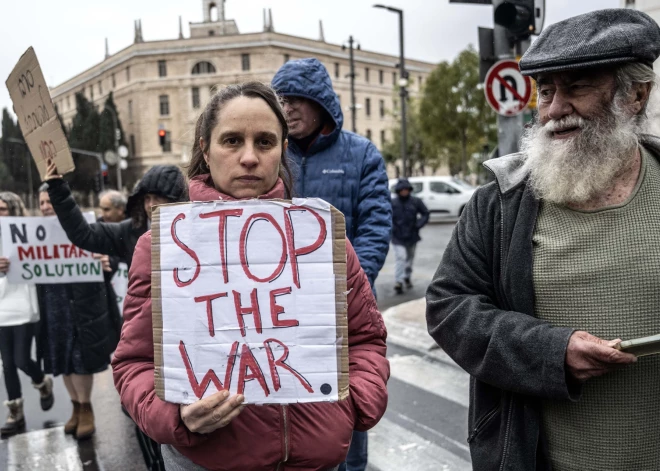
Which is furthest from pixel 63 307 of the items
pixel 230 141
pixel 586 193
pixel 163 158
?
pixel 163 158

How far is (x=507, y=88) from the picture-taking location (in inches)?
254

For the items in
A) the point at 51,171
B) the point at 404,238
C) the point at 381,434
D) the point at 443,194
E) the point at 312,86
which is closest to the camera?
the point at 312,86

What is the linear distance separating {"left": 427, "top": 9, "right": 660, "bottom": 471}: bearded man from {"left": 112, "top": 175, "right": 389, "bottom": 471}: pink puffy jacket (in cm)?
32

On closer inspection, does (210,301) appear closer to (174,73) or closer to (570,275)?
(570,275)

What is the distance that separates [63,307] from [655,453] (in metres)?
4.35

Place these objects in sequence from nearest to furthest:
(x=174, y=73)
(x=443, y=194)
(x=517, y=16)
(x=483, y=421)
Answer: (x=483, y=421) < (x=517, y=16) < (x=443, y=194) < (x=174, y=73)

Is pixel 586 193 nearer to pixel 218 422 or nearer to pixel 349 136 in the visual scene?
pixel 218 422

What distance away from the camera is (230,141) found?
5.74 ft

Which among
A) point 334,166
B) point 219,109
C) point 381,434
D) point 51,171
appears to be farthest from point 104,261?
point 219,109

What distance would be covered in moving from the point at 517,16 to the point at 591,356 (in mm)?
5250

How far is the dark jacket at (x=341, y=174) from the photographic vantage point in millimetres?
2967

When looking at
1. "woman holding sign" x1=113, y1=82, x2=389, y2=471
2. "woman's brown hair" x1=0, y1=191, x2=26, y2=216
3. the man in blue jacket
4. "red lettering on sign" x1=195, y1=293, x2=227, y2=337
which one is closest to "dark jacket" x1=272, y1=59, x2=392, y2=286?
the man in blue jacket

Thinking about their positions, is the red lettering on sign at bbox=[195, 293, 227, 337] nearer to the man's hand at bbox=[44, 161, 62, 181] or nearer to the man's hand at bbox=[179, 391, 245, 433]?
the man's hand at bbox=[179, 391, 245, 433]

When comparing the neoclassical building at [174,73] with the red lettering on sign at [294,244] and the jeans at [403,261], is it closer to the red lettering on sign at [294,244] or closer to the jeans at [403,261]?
the jeans at [403,261]
